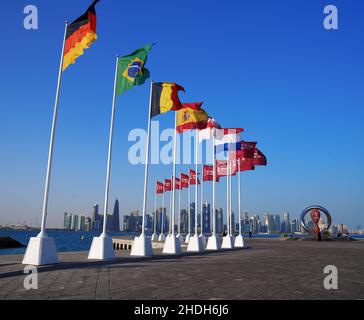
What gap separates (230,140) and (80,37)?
16.8 m

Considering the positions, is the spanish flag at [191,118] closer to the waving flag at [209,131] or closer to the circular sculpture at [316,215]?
the waving flag at [209,131]

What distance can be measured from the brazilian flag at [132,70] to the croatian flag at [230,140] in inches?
494

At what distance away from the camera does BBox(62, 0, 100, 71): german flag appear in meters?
15.0

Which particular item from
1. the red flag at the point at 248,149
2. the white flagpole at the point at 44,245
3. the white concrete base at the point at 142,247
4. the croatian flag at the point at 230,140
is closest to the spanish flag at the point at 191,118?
the croatian flag at the point at 230,140

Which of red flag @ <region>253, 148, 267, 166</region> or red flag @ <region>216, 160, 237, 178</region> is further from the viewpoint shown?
red flag @ <region>253, 148, 267, 166</region>

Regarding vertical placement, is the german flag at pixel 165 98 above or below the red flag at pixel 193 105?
below

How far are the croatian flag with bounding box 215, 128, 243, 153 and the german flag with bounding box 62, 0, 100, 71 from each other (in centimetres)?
1589

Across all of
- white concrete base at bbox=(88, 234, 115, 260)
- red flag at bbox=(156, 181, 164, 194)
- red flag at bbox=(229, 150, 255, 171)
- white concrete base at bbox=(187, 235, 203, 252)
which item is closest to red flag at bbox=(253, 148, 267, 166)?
red flag at bbox=(229, 150, 255, 171)

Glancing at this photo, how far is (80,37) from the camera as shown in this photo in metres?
15.1

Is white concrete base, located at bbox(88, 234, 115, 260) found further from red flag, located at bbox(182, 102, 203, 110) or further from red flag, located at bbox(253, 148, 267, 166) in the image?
red flag, located at bbox(253, 148, 267, 166)

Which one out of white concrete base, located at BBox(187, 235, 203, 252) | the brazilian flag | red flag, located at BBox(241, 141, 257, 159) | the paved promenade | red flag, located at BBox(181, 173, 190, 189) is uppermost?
the brazilian flag

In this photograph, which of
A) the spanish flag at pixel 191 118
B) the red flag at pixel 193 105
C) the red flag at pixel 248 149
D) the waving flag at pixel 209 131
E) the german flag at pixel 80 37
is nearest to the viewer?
the german flag at pixel 80 37

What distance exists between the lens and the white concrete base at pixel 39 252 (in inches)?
495

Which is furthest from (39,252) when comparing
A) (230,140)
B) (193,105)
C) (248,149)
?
(248,149)
